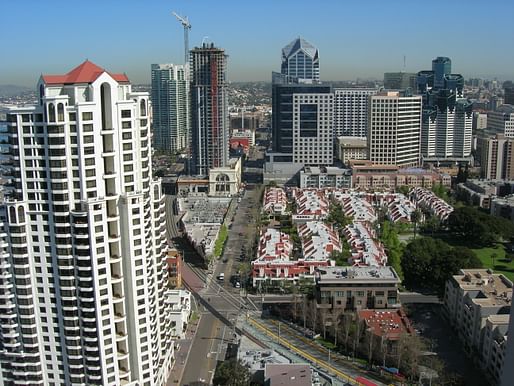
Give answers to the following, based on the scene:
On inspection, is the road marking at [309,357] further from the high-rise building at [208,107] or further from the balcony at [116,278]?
the high-rise building at [208,107]

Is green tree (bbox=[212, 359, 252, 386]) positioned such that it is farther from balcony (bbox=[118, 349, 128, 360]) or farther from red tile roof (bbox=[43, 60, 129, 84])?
red tile roof (bbox=[43, 60, 129, 84])

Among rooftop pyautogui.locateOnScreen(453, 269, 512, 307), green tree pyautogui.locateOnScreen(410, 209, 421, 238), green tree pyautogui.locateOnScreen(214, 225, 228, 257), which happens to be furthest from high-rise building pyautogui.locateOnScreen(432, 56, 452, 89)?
rooftop pyautogui.locateOnScreen(453, 269, 512, 307)

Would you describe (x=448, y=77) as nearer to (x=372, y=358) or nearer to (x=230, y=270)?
(x=230, y=270)

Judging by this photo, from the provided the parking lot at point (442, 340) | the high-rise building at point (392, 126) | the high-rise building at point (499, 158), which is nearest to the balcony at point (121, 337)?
the parking lot at point (442, 340)

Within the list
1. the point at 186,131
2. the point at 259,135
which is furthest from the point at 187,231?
the point at 259,135

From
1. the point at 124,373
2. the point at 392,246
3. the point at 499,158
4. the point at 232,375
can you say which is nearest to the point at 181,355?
the point at 232,375
